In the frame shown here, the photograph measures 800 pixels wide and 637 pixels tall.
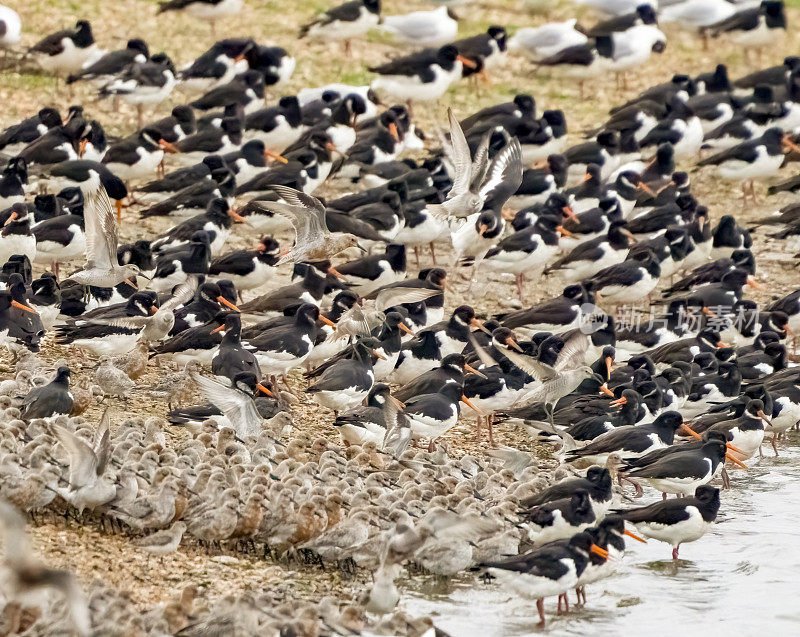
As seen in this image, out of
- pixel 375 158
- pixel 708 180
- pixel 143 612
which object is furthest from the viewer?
pixel 708 180

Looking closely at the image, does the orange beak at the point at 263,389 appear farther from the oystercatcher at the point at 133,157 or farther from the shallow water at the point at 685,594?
the oystercatcher at the point at 133,157

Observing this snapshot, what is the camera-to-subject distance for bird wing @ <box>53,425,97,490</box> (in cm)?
969

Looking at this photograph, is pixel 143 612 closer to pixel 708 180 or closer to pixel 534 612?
pixel 534 612

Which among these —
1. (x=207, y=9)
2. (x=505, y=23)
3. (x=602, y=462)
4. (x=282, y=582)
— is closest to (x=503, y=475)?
(x=602, y=462)

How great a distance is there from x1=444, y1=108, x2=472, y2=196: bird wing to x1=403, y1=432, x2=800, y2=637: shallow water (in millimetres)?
5112

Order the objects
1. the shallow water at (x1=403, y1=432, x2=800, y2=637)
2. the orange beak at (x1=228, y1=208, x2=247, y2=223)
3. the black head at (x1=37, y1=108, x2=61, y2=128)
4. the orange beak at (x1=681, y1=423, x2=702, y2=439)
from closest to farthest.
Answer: the shallow water at (x1=403, y1=432, x2=800, y2=637), the orange beak at (x1=681, y1=423, x2=702, y2=439), the orange beak at (x1=228, y1=208, x2=247, y2=223), the black head at (x1=37, y1=108, x2=61, y2=128)

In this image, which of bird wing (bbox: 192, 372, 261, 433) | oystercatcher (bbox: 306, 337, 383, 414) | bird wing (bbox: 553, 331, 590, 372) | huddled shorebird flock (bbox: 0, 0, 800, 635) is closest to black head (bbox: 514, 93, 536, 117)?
huddled shorebird flock (bbox: 0, 0, 800, 635)

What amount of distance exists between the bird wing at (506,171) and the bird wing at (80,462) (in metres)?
8.07

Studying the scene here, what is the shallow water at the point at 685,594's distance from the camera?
33.1 feet

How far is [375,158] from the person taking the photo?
19719 millimetres

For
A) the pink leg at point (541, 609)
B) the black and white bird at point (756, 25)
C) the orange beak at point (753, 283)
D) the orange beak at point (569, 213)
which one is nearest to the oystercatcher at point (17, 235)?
the orange beak at point (569, 213)

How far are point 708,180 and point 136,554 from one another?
14.8m

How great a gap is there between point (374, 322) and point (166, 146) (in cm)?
568

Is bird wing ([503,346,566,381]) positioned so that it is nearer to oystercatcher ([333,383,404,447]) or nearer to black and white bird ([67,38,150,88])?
oystercatcher ([333,383,404,447])
